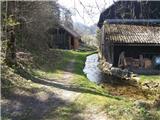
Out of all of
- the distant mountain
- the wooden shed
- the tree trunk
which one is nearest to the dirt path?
the distant mountain

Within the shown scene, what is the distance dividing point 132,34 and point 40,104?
18938 mm

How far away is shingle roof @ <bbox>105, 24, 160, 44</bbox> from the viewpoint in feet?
94.9

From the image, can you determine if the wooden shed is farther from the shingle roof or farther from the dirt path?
the dirt path

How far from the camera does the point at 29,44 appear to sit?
29.3 m

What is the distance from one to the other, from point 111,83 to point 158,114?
12493 mm

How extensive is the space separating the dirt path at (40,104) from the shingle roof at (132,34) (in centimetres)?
1471

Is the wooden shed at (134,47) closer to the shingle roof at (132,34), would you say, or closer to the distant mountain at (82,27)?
the shingle roof at (132,34)

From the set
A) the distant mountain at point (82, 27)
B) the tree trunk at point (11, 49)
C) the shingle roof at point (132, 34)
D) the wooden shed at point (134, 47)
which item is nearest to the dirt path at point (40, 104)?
the distant mountain at point (82, 27)

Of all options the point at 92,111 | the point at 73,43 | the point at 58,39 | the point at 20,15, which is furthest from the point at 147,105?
the point at 73,43

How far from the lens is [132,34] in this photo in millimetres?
30281

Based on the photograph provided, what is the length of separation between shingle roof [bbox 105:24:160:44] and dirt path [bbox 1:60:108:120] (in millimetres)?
14709

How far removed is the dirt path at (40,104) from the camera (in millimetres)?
11461

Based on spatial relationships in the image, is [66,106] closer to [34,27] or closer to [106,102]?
[106,102]

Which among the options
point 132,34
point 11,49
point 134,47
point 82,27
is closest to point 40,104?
point 11,49
